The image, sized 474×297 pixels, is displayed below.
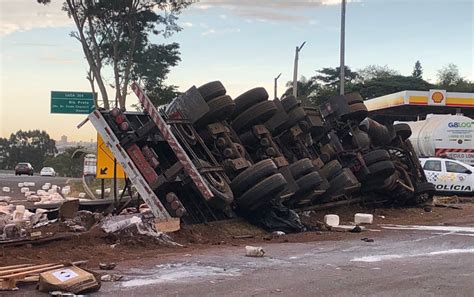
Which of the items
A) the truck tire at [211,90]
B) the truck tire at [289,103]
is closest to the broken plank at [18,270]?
the truck tire at [211,90]

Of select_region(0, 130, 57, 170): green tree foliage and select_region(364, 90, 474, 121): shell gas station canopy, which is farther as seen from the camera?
select_region(0, 130, 57, 170): green tree foliage

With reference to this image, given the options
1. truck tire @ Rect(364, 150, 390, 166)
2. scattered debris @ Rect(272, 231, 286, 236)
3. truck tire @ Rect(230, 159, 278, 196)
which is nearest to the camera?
truck tire @ Rect(230, 159, 278, 196)

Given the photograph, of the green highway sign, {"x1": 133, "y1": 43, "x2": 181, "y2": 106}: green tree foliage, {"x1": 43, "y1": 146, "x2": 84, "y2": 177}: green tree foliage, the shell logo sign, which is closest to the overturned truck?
the green highway sign

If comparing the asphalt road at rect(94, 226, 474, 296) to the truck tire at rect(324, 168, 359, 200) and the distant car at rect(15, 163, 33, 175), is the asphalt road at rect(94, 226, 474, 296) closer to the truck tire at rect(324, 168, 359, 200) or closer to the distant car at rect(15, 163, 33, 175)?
the truck tire at rect(324, 168, 359, 200)

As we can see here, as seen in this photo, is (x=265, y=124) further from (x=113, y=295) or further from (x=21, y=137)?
(x=21, y=137)

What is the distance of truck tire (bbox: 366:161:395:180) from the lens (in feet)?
44.9

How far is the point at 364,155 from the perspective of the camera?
14.0m

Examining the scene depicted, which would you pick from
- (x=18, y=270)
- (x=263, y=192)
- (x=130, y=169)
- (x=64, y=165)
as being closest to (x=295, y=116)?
(x=263, y=192)

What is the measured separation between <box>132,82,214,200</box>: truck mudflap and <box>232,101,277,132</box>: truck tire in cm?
197

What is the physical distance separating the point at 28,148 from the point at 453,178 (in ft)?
321

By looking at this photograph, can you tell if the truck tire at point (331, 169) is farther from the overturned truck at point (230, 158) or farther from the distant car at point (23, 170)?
the distant car at point (23, 170)

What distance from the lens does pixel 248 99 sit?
11.8 metres

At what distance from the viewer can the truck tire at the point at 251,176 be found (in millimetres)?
10398

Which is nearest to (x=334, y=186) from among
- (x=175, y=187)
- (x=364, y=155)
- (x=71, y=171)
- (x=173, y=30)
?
(x=364, y=155)
